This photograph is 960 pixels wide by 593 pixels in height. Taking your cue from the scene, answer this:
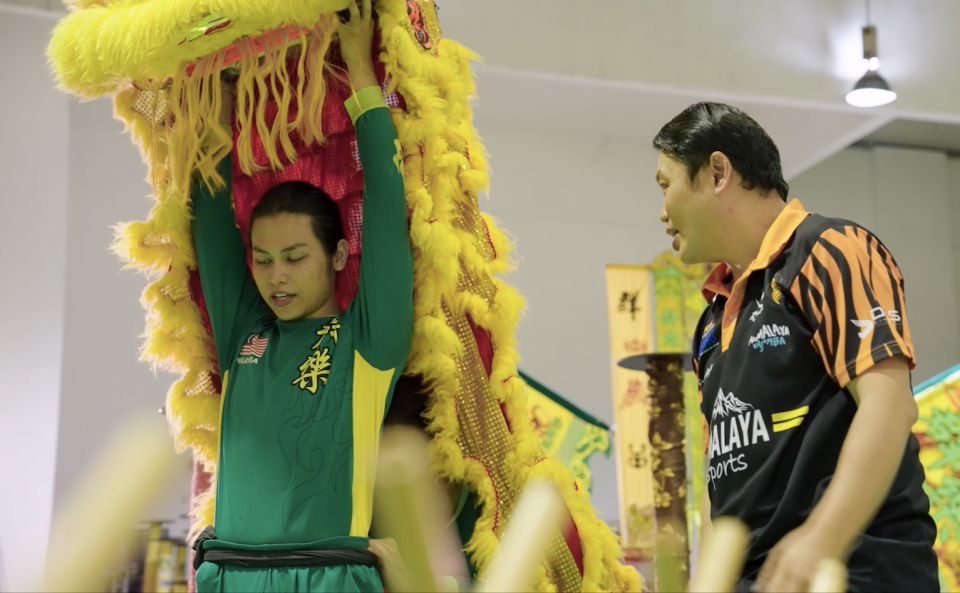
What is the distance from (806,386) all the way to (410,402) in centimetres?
72

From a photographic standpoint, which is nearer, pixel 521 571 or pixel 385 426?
pixel 521 571

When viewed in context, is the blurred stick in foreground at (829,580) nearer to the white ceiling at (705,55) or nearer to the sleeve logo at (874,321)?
the sleeve logo at (874,321)

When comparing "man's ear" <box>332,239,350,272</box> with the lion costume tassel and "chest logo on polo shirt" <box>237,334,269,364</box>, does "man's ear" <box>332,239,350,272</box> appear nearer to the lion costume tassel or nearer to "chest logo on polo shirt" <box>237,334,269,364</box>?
the lion costume tassel

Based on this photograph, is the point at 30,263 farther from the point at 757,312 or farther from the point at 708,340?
the point at 757,312

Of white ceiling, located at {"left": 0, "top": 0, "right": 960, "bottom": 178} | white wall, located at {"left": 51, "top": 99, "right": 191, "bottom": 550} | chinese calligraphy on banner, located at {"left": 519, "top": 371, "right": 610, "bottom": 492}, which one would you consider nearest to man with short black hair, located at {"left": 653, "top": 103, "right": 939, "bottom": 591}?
chinese calligraphy on banner, located at {"left": 519, "top": 371, "right": 610, "bottom": 492}

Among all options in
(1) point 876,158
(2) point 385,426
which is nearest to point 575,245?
(1) point 876,158

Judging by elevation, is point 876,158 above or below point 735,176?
above

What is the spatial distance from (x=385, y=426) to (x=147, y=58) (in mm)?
691

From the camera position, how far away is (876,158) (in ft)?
24.9

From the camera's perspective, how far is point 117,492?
37 centimetres

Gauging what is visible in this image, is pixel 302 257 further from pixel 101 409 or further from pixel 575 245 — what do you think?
pixel 575 245

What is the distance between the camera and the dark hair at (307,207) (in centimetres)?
165

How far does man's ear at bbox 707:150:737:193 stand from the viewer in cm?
136

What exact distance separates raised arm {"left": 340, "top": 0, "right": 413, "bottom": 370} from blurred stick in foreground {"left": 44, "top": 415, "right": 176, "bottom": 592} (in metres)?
1.18
